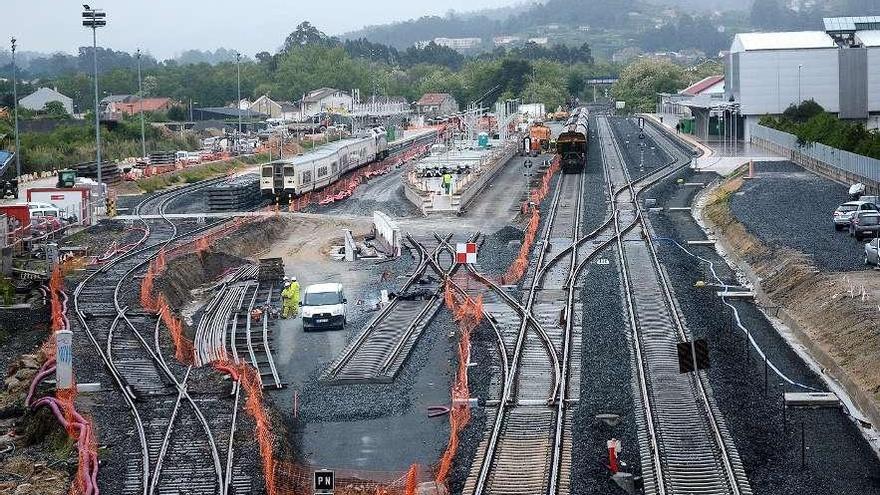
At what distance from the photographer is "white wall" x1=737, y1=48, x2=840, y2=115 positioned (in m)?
80.5

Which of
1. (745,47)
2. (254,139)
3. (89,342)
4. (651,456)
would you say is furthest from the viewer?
(254,139)

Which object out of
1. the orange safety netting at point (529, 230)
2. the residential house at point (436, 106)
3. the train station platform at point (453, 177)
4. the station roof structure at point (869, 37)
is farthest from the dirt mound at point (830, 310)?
the residential house at point (436, 106)

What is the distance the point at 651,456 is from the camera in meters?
17.9

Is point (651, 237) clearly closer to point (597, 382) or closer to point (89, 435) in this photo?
point (597, 382)

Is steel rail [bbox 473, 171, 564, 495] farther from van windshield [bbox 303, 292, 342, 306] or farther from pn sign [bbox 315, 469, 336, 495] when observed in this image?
van windshield [bbox 303, 292, 342, 306]

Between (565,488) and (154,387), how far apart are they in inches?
350

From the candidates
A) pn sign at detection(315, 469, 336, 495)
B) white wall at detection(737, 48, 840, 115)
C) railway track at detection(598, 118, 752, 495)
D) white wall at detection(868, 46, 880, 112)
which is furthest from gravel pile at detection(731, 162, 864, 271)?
white wall at detection(737, 48, 840, 115)

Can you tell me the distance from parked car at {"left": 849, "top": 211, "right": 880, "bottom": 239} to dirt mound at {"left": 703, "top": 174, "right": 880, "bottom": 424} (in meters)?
2.37

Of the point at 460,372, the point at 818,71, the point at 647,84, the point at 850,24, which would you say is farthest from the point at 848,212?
the point at 647,84

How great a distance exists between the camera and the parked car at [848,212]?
1465 inches

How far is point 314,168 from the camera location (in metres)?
58.9

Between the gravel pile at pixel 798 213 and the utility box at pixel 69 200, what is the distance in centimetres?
2353

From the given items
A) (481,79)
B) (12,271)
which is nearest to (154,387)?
(12,271)

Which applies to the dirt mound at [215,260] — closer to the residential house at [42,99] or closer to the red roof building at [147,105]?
the red roof building at [147,105]
